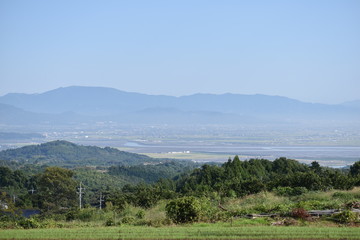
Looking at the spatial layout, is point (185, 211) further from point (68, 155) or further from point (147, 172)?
point (68, 155)

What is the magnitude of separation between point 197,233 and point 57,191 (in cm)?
2500

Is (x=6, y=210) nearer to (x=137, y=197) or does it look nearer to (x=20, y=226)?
(x=137, y=197)

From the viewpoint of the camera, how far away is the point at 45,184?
3656 centimetres

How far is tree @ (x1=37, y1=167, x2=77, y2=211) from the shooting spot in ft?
116

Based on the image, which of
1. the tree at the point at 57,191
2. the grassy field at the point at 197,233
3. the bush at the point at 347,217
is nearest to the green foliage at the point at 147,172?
the tree at the point at 57,191

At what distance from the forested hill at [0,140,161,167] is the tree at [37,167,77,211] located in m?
42.6

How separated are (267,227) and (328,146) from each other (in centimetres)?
7889

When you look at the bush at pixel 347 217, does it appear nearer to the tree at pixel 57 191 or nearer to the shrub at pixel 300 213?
the shrub at pixel 300 213

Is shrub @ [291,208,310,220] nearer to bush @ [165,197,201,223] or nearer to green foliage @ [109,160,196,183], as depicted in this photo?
bush @ [165,197,201,223]

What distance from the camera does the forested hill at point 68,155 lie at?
82.2 m

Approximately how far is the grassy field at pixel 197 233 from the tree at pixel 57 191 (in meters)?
22.1

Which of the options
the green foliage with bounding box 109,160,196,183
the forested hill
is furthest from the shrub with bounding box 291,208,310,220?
the forested hill

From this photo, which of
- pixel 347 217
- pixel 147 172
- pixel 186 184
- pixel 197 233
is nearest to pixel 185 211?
pixel 197 233

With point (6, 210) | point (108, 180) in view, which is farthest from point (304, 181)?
point (108, 180)
